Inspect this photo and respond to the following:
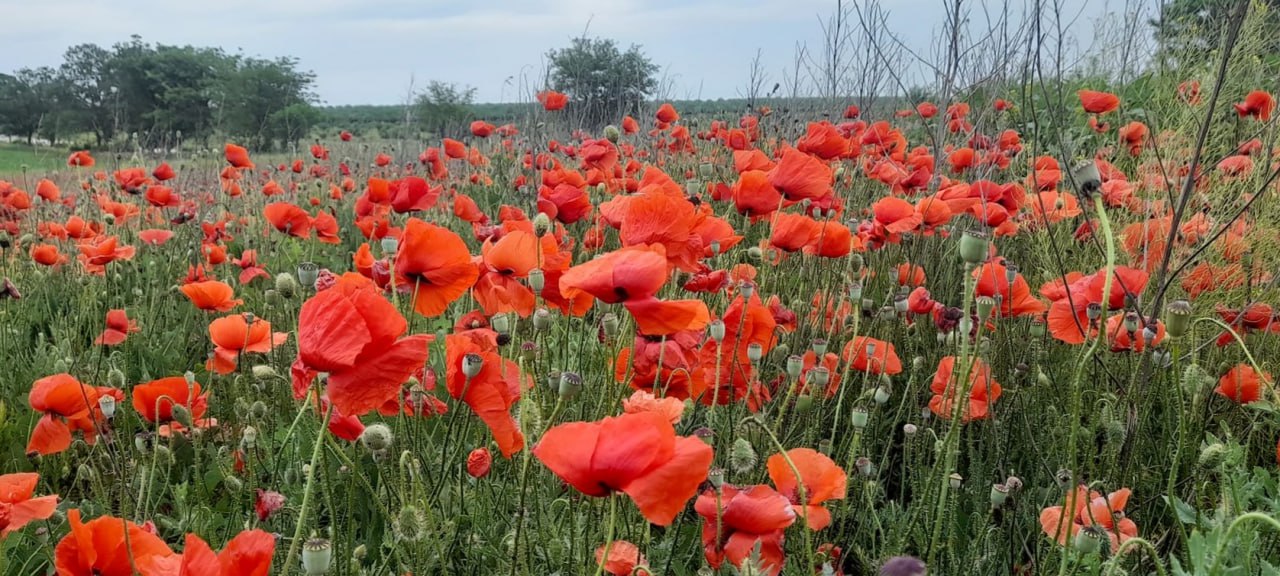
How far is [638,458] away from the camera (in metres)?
0.89

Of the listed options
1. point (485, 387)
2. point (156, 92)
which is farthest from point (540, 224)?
point (156, 92)

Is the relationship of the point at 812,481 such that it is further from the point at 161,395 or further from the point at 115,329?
the point at 115,329

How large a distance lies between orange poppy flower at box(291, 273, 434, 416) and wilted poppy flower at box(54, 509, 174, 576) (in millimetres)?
265

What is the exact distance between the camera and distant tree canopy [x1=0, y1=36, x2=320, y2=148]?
33.6 m

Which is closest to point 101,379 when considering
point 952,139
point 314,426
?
point 314,426

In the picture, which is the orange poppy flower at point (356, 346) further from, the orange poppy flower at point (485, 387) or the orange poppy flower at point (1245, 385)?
the orange poppy flower at point (1245, 385)

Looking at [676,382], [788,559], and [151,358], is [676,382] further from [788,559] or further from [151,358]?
[151,358]

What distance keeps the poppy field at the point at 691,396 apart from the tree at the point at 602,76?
6316 mm

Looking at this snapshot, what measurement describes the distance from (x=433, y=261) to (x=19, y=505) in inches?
27.2

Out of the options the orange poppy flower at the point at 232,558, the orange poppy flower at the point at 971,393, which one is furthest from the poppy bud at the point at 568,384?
the orange poppy flower at the point at 971,393

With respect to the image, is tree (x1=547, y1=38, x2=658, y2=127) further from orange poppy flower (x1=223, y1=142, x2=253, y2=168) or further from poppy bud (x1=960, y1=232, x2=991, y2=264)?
poppy bud (x1=960, y1=232, x2=991, y2=264)

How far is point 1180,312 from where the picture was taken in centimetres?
109

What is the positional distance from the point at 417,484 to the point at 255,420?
765 millimetres

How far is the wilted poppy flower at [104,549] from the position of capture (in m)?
0.98
